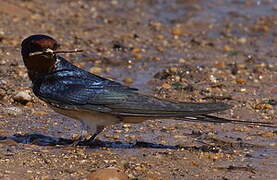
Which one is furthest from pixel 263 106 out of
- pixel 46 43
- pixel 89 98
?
pixel 46 43

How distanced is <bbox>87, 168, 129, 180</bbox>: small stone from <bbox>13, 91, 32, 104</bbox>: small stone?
70.8 inches

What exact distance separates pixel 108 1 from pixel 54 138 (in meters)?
5.72

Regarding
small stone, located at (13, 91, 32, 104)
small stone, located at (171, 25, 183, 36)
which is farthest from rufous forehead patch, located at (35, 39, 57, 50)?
small stone, located at (171, 25, 183, 36)

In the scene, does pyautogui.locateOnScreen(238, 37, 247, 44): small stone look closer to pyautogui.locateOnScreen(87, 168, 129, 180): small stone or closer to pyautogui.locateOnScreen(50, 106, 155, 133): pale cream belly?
pyautogui.locateOnScreen(50, 106, 155, 133): pale cream belly

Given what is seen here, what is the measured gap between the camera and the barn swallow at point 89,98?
5.14 metres

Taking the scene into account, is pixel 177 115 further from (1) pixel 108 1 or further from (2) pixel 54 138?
(1) pixel 108 1

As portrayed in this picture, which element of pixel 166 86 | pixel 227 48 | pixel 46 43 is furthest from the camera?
pixel 227 48

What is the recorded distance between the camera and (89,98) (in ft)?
17.1

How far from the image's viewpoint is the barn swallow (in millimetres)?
5145

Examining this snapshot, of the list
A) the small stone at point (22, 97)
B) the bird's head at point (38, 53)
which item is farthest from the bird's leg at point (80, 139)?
the small stone at point (22, 97)

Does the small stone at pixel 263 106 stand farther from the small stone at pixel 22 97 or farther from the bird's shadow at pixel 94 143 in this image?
the small stone at pixel 22 97

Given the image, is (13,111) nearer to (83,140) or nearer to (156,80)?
(83,140)

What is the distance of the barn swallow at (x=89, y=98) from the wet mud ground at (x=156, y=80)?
24cm

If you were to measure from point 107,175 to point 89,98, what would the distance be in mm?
737
